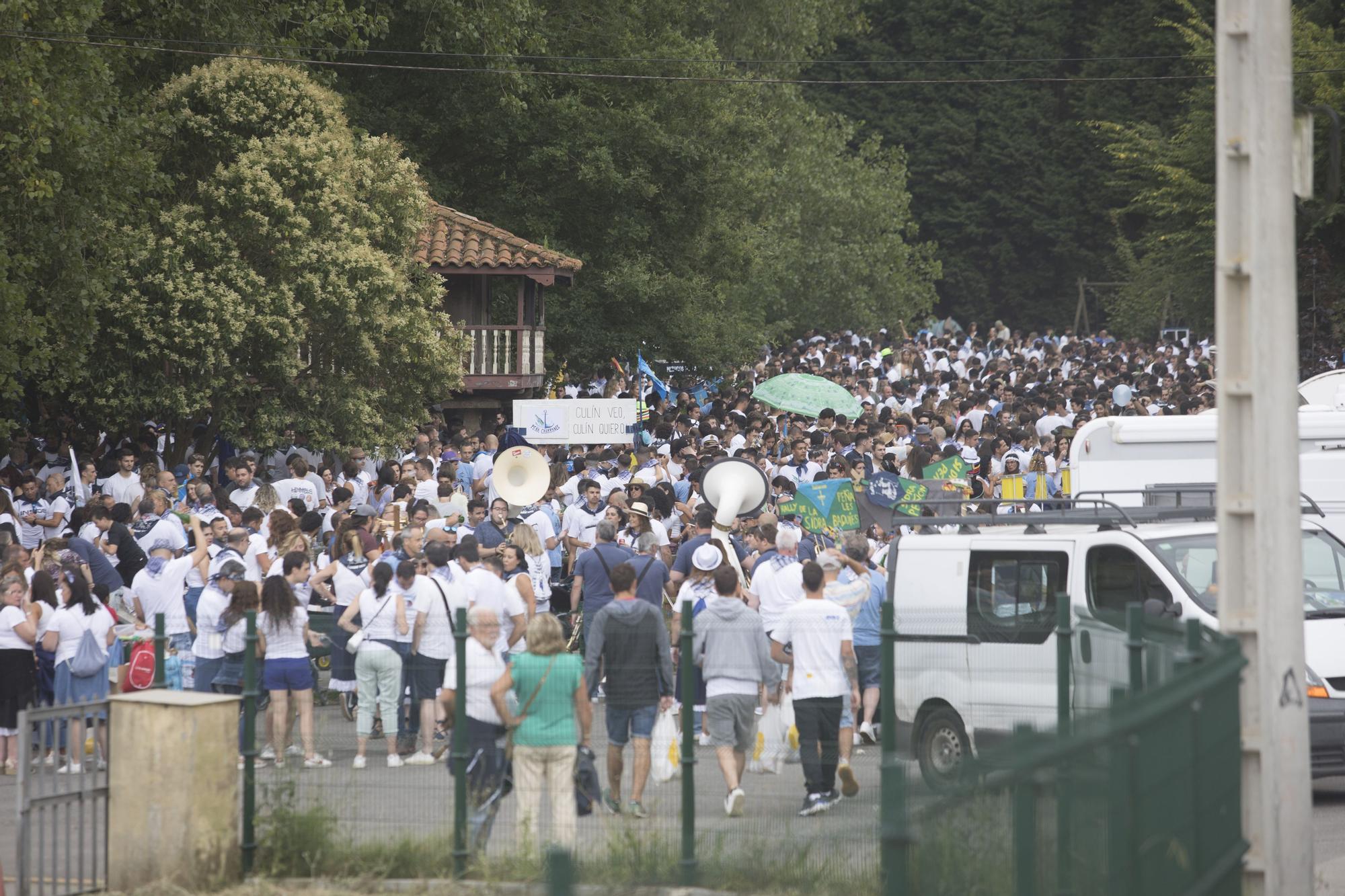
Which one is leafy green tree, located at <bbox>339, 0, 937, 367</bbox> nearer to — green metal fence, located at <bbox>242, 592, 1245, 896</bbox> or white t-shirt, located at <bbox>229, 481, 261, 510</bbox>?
white t-shirt, located at <bbox>229, 481, 261, 510</bbox>

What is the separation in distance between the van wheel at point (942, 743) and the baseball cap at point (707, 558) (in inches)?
119

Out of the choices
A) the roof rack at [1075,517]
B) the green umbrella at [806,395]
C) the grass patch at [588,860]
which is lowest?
the grass patch at [588,860]

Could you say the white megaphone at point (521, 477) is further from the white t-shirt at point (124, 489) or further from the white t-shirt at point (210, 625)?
the white t-shirt at point (210, 625)

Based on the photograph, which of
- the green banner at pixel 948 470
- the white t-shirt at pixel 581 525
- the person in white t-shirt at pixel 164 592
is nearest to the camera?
the person in white t-shirt at pixel 164 592

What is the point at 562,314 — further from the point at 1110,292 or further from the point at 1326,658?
the point at 1110,292

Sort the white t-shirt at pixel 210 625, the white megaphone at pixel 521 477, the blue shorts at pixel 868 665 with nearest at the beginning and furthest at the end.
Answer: the white t-shirt at pixel 210 625, the blue shorts at pixel 868 665, the white megaphone at pixel 521 477

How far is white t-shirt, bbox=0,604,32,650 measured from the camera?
12.5 m

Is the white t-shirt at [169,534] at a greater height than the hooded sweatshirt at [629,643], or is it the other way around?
the white t-shirt at [169,534]

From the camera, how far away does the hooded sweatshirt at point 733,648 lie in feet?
33.1

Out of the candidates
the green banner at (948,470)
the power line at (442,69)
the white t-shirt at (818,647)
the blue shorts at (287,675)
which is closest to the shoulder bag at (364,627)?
the blue shorts at (287,675)

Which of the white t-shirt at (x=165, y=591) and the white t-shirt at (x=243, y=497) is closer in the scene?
the white t-shirt at (x=165, y=591)

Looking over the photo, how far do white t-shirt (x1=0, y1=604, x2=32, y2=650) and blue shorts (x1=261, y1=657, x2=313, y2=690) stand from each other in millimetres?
2550

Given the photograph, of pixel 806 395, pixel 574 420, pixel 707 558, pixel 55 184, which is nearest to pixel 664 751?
pixel 707 558

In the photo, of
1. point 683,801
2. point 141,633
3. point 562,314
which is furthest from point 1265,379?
point 562,314
